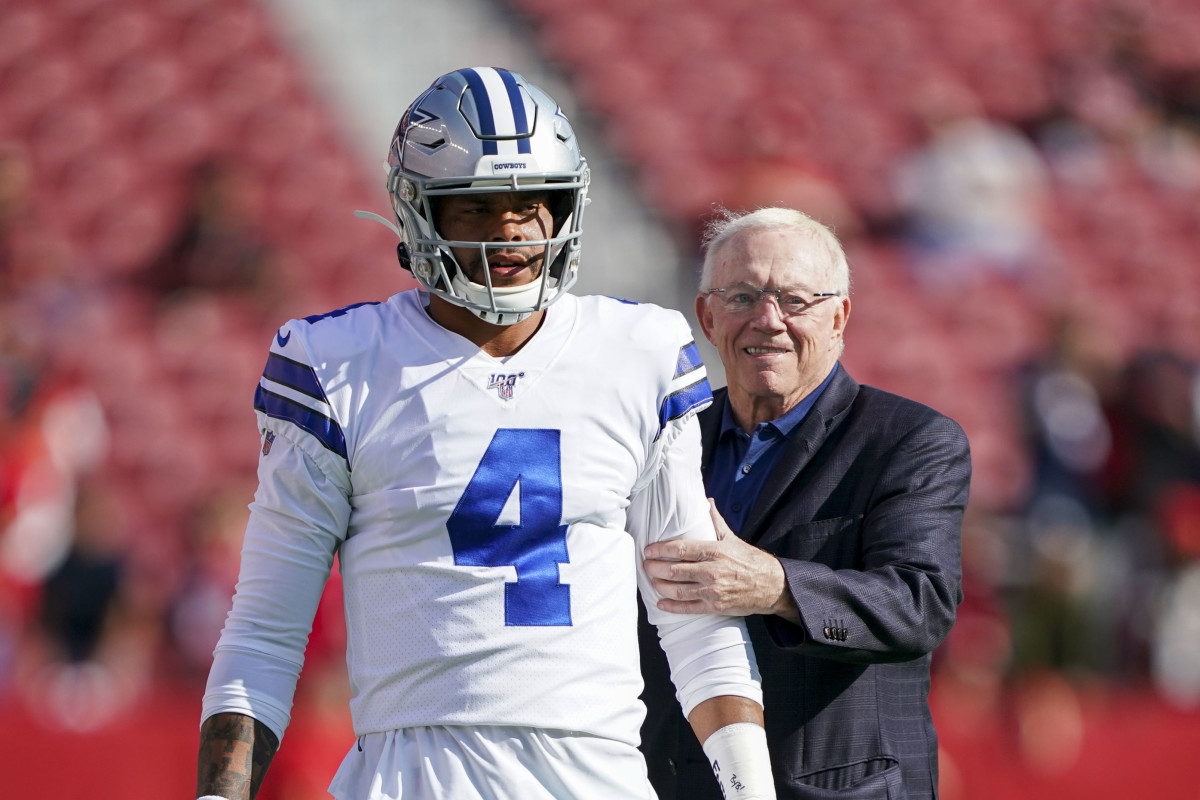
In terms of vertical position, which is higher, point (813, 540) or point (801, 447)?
point (801, 447)

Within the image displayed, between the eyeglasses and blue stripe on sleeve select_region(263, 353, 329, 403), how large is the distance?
1.13 meters

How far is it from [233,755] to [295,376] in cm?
50

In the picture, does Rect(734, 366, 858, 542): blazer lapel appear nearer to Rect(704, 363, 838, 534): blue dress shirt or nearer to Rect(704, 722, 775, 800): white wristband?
Rect(704, 363, 838, 534): blue dress shirt

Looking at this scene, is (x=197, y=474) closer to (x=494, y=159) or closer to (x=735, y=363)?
(x=735, y=363)

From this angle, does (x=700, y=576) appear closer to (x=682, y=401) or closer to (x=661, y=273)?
(x=682, y=401)

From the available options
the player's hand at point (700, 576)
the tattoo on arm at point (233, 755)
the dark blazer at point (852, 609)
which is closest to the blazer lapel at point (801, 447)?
the dark blazer at point (852, 609)

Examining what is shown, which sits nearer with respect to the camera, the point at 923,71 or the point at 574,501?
the point at 574,501

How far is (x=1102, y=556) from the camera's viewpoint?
233 inches

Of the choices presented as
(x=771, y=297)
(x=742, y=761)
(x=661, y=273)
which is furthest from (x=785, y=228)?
(x=661, y=273)

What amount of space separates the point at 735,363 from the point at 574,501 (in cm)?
103

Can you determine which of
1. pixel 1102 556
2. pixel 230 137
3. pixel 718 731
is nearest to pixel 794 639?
pixel 718 731

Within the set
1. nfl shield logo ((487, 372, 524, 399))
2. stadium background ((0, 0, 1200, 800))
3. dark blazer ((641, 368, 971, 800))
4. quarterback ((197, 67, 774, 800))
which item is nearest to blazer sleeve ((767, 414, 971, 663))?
dark blazer ((641, 368, 971, 800))

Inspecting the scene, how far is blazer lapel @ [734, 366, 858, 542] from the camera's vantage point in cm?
267

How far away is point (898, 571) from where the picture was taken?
251 cm
